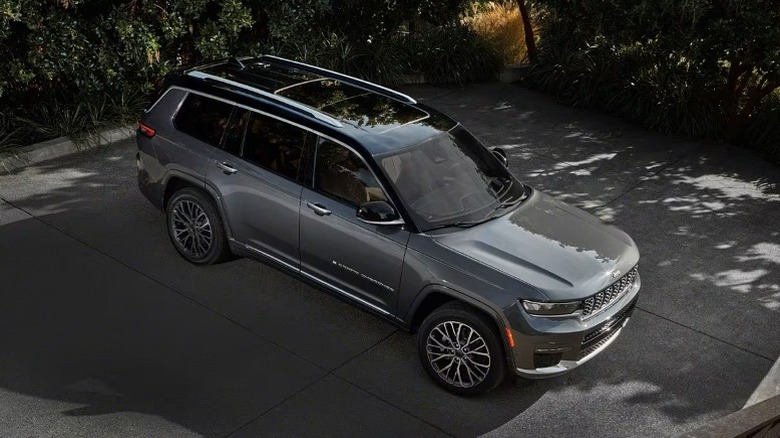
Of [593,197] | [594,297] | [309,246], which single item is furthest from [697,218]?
[309,246]

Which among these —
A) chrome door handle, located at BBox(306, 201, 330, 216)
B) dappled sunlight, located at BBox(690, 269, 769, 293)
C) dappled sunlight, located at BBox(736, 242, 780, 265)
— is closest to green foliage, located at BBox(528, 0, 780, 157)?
dappled sunlight, located at BBox(736, 242, 780, 265)

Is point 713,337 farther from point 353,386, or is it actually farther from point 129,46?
point 129,46

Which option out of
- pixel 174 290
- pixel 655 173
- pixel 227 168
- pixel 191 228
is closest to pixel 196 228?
pixel 191 228

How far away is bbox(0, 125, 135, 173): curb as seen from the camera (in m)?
10.6

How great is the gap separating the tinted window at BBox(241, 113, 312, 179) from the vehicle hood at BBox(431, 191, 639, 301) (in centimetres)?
150

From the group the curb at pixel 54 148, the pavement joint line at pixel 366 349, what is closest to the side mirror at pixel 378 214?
the pavement joint line at pixel 366 349

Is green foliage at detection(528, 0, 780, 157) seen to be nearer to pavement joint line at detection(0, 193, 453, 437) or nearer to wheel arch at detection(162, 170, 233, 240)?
wheel arch at detection(162, 170, 233, 240)

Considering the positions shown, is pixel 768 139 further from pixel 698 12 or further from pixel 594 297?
pixel 594 297

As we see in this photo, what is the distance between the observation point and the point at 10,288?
8094 mm

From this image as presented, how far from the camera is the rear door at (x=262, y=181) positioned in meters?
7.72

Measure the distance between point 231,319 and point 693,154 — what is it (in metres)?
7.20

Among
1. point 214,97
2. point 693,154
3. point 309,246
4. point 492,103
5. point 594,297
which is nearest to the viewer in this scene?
point 594,297

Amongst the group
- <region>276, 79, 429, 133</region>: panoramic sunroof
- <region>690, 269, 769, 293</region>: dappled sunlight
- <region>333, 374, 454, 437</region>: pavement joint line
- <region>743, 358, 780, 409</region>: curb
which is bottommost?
<region>743, 358, 780, 409</region>: curb

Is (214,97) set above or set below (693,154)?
above
